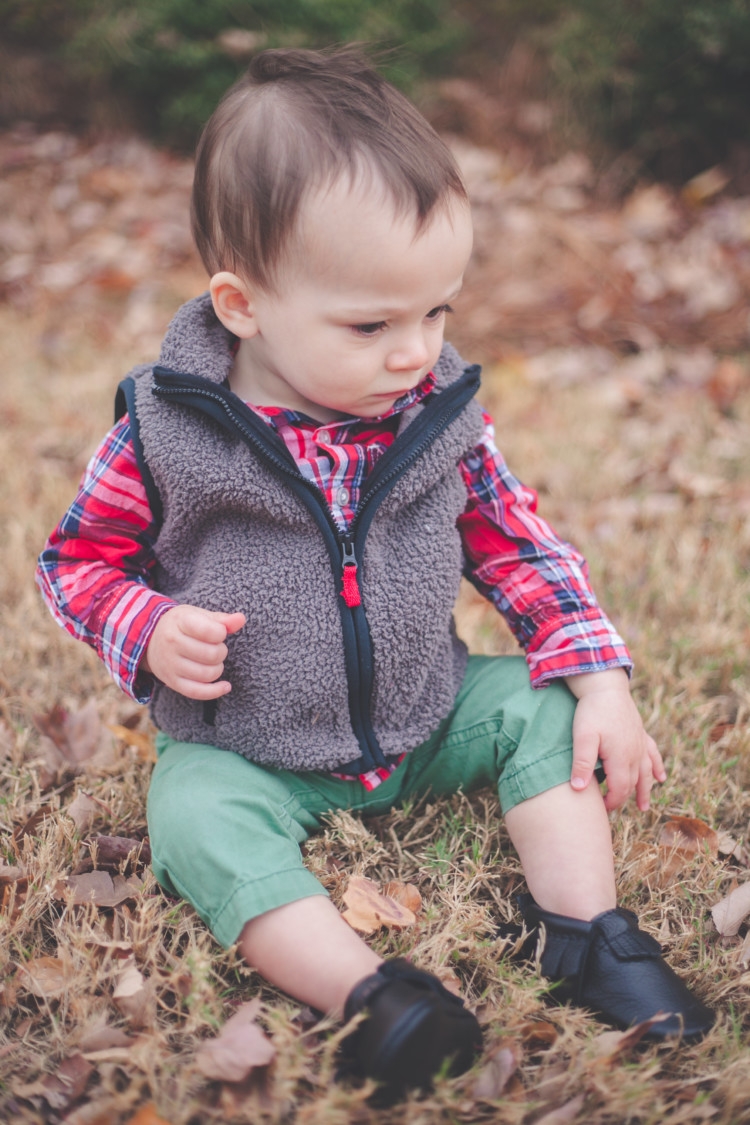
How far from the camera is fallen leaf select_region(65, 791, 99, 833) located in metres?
1.85

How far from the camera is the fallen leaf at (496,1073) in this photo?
1362 millimetres

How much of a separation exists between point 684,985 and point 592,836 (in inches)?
10.7

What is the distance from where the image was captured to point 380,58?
74.1 inches

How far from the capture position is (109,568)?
1749 mm

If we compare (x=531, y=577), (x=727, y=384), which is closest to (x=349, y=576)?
(x=531, y=577)

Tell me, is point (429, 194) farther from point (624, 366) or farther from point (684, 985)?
point (624, 366)

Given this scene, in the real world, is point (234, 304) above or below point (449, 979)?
above

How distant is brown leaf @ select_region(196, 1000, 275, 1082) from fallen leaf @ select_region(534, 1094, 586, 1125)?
0.39 meters

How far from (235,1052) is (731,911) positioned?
908mm

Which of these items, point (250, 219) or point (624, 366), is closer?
point (250, 219)

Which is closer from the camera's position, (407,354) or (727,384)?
(407,354)

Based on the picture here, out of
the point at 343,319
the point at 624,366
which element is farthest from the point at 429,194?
the point at 624,366

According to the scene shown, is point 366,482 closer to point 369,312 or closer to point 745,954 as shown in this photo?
point 369,312

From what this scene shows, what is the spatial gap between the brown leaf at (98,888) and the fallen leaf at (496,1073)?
2.13 ft
